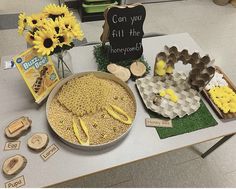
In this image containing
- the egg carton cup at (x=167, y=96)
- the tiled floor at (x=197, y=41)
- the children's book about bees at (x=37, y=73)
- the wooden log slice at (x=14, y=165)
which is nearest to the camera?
the wooden log slice at (x=14, y=165)

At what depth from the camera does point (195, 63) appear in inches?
42.7

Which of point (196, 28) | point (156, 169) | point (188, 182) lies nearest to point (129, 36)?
point (156, 169)

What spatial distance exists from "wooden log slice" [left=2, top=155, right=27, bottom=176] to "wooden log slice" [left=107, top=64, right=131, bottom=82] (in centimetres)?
58

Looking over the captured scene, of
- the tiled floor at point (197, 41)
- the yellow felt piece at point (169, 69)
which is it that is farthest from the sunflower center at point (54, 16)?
the tiled floor at point (197, 41)

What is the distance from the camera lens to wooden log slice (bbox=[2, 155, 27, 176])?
820 mm

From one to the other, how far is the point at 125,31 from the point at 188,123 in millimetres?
557

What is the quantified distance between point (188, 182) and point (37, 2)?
2.65 metres

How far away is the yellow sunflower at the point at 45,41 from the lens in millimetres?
855

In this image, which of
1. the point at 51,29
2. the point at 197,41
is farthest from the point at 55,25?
the point at 197,41

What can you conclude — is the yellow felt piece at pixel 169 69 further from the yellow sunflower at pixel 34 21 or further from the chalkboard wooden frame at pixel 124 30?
the yellow sunflower at pixel 34 21

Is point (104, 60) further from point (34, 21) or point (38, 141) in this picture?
point (38, 141)

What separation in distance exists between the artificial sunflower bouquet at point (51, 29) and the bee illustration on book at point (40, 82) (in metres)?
0.11

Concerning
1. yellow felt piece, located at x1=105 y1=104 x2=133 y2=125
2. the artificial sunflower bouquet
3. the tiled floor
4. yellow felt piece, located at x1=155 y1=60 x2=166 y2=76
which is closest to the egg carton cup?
yellow felt piece, located at x1=155 y1=60 x2=166 y2=76

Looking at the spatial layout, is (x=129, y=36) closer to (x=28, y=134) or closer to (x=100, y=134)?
(x=100, y=134)
